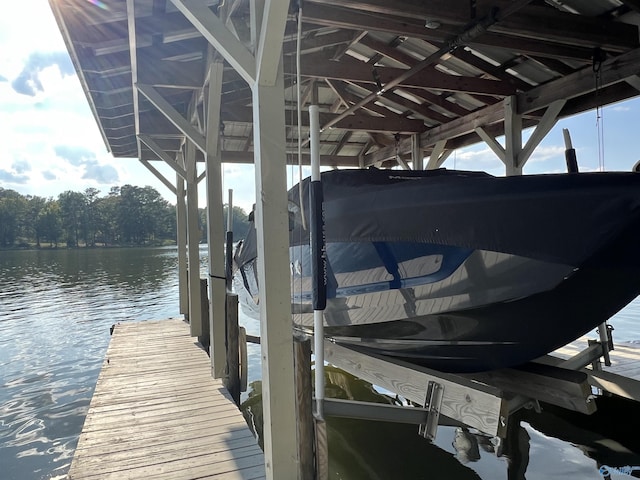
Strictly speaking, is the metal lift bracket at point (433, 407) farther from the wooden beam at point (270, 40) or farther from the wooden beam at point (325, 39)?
the wooden beam at point (325, 39)

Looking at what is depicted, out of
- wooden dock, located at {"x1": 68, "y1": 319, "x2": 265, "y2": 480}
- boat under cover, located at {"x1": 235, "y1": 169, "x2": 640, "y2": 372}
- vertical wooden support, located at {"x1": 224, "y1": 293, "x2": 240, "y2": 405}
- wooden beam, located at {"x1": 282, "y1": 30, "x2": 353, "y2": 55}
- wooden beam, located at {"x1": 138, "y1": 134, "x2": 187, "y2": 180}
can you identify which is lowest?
wooden dock, located at {"x1": 68, "y1": 319, "x2": 265, "y2": 480}

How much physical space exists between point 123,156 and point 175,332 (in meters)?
3.38

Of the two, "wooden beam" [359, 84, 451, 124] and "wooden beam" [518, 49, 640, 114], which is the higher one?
"wooden beam" [359, 84, 451, 124]

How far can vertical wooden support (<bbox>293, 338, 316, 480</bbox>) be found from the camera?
7.34ft

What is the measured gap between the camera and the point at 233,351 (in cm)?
406

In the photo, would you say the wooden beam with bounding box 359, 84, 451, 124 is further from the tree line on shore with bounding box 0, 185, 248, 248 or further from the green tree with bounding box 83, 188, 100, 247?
the green tree with bounding box 83, 188, 100, 247

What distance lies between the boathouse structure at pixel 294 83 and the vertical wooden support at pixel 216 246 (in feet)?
0.05

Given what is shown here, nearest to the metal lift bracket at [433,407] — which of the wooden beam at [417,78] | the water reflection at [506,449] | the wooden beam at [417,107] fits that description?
the water reflection at [506,449]

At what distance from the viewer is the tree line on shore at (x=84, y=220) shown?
2255 inches

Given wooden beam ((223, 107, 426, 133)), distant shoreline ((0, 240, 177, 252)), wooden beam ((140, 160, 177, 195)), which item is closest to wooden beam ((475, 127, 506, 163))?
wooden beam ((223, 107, 426, 133))

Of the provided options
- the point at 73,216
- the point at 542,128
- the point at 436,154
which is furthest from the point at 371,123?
the point at 73,216

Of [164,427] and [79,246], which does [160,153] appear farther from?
[79,246]

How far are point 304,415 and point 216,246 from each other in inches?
92.2

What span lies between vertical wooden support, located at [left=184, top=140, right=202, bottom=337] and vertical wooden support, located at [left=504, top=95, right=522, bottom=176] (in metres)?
3.75
